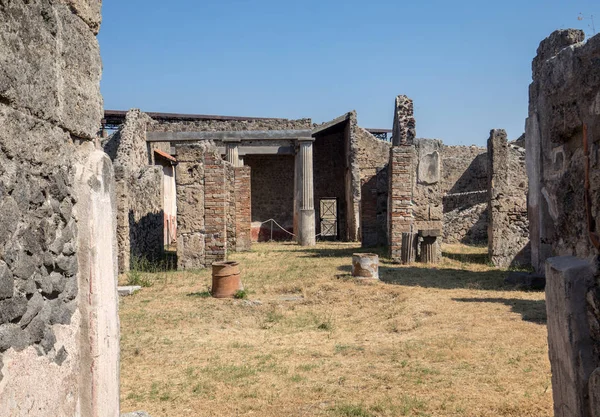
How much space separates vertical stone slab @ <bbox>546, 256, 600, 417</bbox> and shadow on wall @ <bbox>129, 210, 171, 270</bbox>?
389 inches

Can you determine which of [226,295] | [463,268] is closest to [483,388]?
[226,295]

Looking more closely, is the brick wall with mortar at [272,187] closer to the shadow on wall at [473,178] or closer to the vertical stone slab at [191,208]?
the shadow on wall at [473,178]

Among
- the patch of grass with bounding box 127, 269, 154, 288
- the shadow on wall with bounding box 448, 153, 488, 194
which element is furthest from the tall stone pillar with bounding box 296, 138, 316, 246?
the patch of grass with bounding box 127, 269, 154, 288

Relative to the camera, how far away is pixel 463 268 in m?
11.7

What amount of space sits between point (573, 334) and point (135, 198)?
1175 centimetres

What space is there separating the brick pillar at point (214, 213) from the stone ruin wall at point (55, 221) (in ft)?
29.4

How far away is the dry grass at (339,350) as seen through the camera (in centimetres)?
428

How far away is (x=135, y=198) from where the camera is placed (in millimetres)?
12852

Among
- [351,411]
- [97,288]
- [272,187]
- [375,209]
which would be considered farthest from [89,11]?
[272,187]

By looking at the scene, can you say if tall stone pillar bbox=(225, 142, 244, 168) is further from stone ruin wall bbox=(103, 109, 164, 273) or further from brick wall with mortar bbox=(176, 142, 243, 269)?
brick wall with mortar bbox=(176, 142, 243, 269)

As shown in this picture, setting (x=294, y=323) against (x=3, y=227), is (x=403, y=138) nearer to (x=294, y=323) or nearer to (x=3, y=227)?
(x=294, y=323)

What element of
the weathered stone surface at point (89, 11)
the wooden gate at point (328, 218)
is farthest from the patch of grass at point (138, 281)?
the wooden gate at point (328, 218)

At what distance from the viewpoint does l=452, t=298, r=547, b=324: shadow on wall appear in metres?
6.73

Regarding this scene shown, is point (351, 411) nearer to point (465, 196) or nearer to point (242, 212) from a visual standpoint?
point (242, 212)
